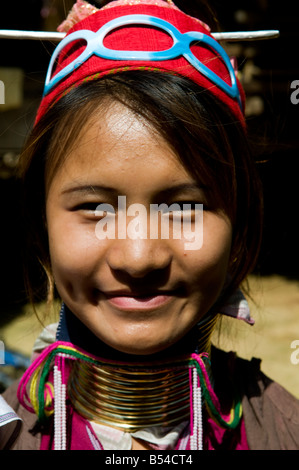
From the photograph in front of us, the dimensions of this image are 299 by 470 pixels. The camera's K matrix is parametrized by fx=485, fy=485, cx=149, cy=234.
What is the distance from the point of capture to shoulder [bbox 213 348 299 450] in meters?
1.23

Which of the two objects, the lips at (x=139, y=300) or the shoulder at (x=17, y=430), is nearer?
the lips at (x=139, y=300)

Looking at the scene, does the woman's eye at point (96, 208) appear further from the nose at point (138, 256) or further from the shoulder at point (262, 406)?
the shoulder at point (262, 406)

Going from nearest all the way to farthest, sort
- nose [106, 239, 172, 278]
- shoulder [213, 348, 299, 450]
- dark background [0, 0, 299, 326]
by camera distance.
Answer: nose [106, 239, 172, 278] < shoulder [213, 348, 299, 450] < dark background [0, 0, 299, 326]

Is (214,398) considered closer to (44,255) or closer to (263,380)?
(263,380)

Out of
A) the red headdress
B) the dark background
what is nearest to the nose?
the red headdress

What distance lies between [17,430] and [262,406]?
0.63 m

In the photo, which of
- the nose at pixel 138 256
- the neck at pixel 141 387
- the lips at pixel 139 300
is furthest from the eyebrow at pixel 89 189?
the neck at pixel 141 387

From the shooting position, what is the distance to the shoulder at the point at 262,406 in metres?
1.23

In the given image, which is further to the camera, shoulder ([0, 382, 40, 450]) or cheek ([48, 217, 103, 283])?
shoulder ([0, 382, 40, 450])

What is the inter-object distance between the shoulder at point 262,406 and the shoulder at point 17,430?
52 cm

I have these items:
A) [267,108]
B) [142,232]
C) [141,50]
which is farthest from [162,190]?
[267,108]

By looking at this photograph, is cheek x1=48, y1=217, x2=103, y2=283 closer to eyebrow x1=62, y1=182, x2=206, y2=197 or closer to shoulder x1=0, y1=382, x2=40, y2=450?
eyebrow x1=62, y1=182, x2=206, y2=197
